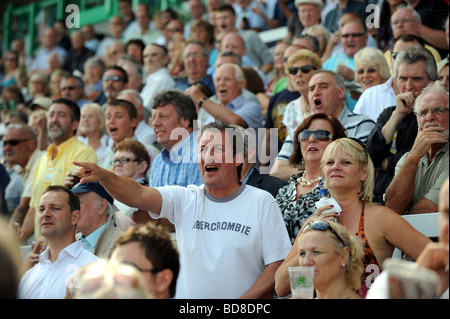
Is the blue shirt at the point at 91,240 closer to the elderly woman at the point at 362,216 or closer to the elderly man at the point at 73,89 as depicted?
the elderly woman at the point at 362,216

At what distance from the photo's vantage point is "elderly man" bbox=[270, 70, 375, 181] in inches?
265

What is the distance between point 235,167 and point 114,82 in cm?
543

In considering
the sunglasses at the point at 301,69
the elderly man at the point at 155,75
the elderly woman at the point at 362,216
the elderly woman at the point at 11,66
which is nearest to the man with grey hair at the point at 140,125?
the elderly man at the point at 155,75

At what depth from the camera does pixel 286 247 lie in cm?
505

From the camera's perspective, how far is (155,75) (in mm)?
10672

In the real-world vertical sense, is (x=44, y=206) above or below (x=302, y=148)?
below

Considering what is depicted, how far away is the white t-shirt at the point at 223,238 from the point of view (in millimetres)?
4867

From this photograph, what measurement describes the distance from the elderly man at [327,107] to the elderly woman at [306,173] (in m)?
0.64

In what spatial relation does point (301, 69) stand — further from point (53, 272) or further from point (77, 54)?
point (77, 54)

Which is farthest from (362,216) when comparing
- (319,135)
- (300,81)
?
(300,81)
